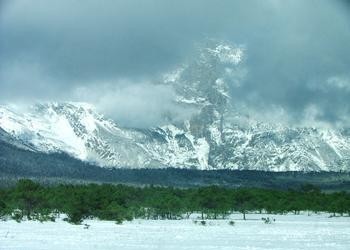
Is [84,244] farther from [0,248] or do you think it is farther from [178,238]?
[178,238]

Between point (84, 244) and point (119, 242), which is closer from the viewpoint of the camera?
point (84, 244)

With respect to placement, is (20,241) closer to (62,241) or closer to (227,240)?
(62,241)

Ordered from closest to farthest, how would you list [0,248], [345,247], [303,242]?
[0,248]
[345,247]
[303,242]

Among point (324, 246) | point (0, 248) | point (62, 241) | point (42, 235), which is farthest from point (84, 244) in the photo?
point (324, 246)

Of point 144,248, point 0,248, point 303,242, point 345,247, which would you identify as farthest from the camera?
point 303,242

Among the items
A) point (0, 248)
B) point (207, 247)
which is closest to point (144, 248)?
point (207, 247)

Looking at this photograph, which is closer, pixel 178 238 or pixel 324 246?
pixel 324 246

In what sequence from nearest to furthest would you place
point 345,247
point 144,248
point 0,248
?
point 0,248
point 144,248
point 345,247

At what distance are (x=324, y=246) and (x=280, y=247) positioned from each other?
8985 millimetres

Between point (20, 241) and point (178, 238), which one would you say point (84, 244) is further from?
point (178, 238)

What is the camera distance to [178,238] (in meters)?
153

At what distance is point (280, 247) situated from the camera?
131 metres

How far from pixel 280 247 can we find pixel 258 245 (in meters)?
6.06

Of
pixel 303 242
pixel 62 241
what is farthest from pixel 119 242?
pixel 303 242
